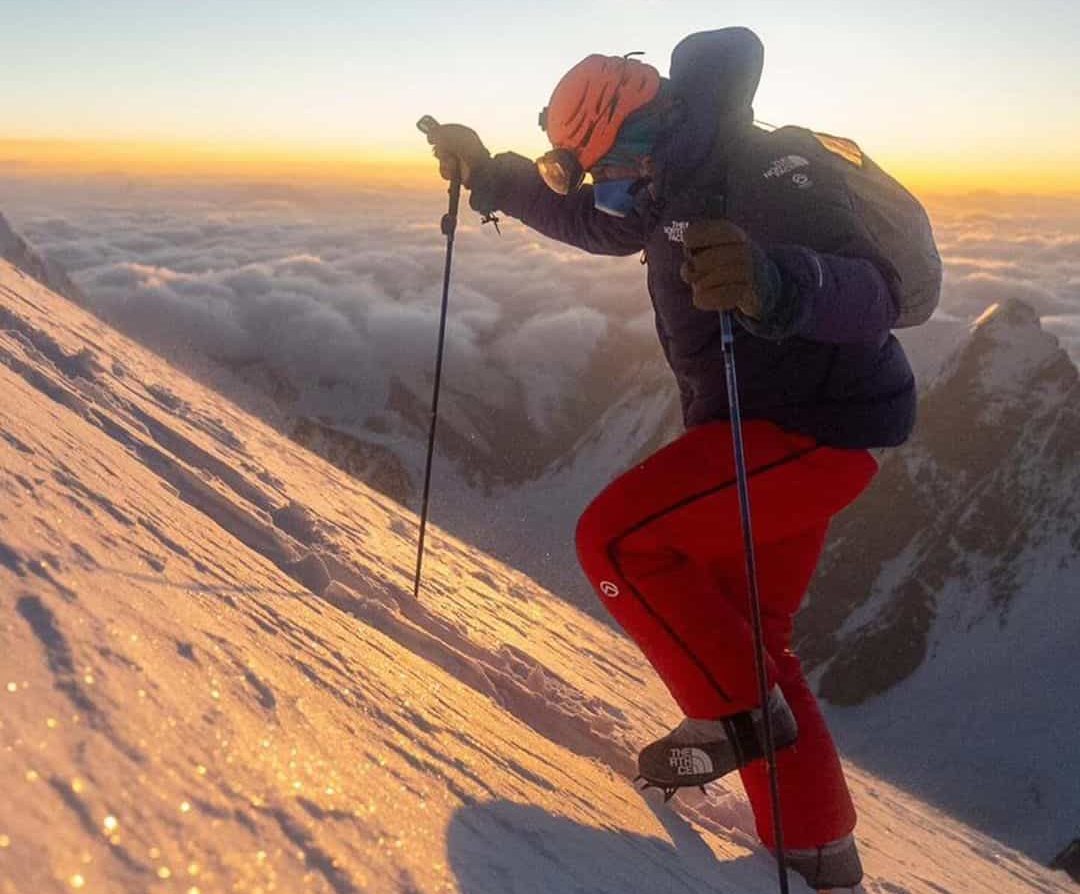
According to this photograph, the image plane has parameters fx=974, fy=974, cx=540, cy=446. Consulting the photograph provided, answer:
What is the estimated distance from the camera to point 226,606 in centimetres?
312

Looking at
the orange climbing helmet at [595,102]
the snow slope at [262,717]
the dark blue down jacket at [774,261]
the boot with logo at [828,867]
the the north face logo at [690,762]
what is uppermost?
the orange climbing helmet at [595,102]

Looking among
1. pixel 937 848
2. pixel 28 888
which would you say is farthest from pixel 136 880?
pixel 937 848

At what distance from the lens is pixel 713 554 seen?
3.84 meters

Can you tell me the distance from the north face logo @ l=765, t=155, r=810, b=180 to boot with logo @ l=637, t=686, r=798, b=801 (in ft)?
6.44

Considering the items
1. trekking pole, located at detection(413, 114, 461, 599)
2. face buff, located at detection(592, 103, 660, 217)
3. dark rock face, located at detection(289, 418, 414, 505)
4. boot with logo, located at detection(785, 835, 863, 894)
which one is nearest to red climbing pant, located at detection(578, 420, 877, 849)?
boot with logo, located at detection(785, 835, 863, 894)

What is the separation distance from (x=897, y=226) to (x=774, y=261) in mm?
738

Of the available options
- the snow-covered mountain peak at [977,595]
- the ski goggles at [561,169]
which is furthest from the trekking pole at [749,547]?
the snow-covered mountain peak at [977,595]

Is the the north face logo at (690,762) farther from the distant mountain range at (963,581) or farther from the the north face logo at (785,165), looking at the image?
the distant mountain range at (963,581)

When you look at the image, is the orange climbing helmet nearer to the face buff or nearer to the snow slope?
the face buff

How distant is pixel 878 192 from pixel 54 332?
573cm

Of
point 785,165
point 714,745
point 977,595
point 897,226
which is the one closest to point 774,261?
point 785,165

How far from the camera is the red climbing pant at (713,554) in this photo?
3.69 metres

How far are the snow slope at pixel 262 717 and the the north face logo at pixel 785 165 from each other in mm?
2274

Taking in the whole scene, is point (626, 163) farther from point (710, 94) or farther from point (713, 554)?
point (713, 554)
